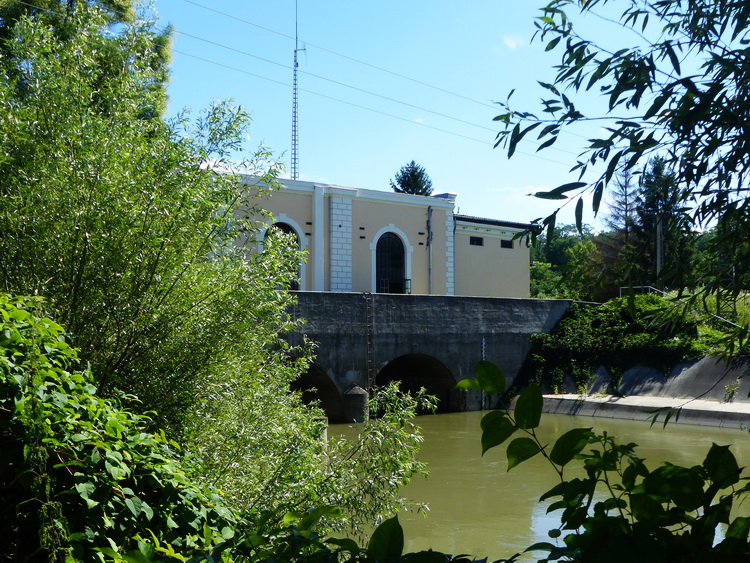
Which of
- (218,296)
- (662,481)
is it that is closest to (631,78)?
(662,481)

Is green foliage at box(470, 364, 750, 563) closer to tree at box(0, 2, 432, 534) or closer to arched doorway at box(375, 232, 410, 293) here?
tree at box(0, 2, 432, 534)

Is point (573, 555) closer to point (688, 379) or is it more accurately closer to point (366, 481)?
point (366, 481)

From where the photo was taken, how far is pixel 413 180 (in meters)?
56.0

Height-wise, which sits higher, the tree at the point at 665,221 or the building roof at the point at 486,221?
the building roof at the point at 486,221

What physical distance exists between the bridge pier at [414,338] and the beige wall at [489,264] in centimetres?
620

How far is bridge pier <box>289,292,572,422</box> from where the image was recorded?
19250 millimetres

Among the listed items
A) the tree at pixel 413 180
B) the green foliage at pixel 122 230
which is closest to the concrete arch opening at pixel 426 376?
the green foliage at pixel 122 230

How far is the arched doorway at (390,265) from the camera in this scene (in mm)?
27781

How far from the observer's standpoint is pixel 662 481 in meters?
1.56

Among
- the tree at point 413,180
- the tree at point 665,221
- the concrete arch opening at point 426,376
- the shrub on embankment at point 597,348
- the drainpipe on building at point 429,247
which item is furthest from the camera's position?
the tree at point 413,180

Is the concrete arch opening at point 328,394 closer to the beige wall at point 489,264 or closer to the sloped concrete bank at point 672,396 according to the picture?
the sloped concrete bank at point 672,396

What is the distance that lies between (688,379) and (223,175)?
56.4 ft

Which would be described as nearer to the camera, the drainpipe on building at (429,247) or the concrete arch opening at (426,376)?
the concrete arch opening at (426,376)

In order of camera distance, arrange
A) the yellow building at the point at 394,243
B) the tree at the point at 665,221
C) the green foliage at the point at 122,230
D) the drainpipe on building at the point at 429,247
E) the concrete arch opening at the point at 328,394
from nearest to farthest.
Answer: the tree at the point at 665,221 → the green foliage at the point at 122,230 → the concrete arch opening at the point at 328,394 → the yellow building at the point at 394,243 → the drainpipe on building at the point at 429,247
